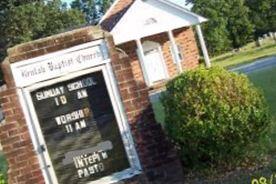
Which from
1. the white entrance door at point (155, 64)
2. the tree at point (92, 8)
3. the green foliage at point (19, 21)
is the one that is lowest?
the white entrance door at point (155, 64)

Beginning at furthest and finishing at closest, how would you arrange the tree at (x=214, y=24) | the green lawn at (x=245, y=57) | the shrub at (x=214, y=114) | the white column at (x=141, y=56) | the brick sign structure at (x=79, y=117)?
the tree at (x=214, y=24) < the green lawn at (x=245, y=57) < the white column at (x=141, y=56) < the brick sign structure at (x=79, y=117) < the shrub at (x=214, y=114)

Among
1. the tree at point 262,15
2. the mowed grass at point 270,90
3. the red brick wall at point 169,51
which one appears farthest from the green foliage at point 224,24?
the mowed grass at point 270,90

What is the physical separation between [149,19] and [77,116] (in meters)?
23.3

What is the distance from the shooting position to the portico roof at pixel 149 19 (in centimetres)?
3148

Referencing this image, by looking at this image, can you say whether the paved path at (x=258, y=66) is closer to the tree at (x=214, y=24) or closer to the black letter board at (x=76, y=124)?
the black letter board at (x=76, y=124)

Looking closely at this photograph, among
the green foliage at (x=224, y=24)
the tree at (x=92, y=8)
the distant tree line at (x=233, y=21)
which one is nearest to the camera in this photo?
the green foliage at (x=224, y=24)

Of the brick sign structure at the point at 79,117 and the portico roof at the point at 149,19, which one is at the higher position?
the portico roof at the point at 149,19

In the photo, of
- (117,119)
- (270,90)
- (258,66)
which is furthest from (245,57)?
(117,119)

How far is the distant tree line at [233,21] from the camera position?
62.2 m

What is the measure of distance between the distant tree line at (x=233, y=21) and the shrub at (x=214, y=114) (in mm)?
51873

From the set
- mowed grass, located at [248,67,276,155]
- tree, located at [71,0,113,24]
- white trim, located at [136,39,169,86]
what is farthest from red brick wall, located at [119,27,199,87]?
tree, located at [71,0,113,24]

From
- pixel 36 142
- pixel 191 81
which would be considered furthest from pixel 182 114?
pixel 36 142

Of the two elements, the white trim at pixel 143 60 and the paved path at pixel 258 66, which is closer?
the paved path at pixel 258 66

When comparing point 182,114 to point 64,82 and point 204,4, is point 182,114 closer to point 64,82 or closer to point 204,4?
point 64,82
